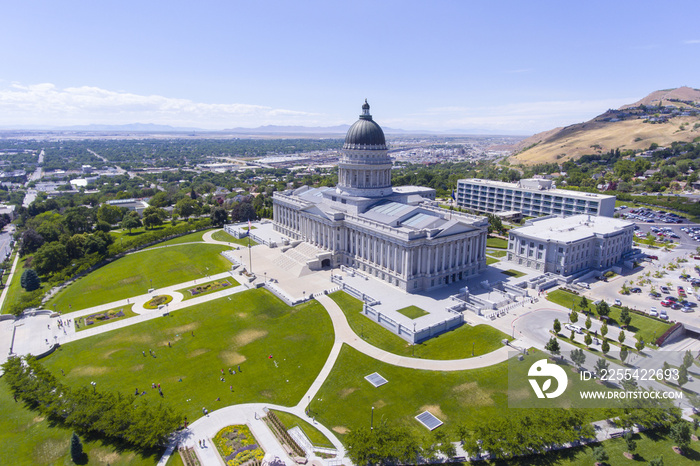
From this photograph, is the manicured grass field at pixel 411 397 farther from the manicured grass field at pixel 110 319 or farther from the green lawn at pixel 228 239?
the green lawn at pixel 228 239

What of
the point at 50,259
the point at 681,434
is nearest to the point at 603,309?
the point at 681,434

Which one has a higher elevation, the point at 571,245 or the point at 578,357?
the point at 571,245

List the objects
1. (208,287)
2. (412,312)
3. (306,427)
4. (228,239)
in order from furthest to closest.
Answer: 1. (228,239)
2. (208,287)
3. (412,312)
4. (306,427)

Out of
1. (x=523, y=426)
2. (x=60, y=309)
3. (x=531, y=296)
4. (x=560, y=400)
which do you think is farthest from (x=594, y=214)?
(x=60, y=309)

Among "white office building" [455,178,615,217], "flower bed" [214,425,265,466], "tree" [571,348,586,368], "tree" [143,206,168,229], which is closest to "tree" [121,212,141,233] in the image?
"tree" [143,206,168,229]

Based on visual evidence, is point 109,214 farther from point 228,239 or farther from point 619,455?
point 619,455
